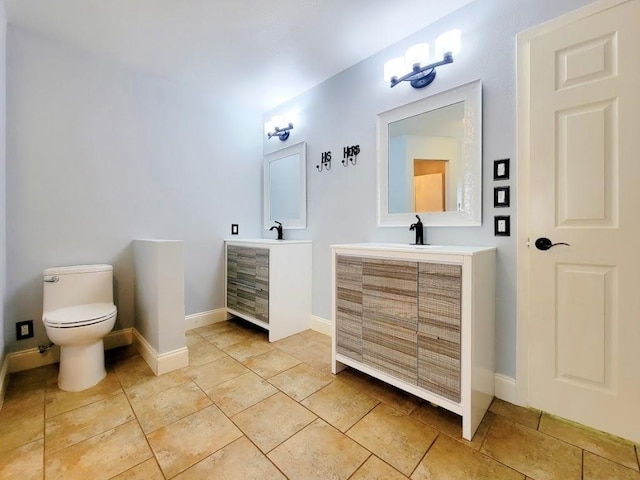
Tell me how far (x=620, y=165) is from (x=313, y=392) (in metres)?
1.99

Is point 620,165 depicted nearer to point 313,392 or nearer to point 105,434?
point 313,392

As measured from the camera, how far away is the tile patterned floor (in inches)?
46.5

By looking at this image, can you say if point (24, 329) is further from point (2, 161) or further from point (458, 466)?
point (458, 466)

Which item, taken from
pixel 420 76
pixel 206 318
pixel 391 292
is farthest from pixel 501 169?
pixel 206 318

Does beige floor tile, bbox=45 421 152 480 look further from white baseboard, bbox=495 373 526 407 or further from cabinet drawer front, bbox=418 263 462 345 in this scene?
white baseboard, bbox=495 373 526 407

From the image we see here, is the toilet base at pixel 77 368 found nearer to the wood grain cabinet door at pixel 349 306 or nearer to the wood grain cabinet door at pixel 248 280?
the wood grain cabinet door at pixel 248 280

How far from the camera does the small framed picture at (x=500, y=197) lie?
1625 millimetres

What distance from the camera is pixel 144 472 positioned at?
3.84 ft

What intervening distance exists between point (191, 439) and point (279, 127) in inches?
109

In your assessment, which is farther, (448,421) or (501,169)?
(501,169)

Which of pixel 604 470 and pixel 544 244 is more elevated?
pixel 544 244

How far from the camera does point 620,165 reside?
52.0 inches

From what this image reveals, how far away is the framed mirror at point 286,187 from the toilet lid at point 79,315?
1.72 metres

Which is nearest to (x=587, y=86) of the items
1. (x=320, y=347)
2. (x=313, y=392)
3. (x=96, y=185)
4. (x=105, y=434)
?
(x=313, y=392)
